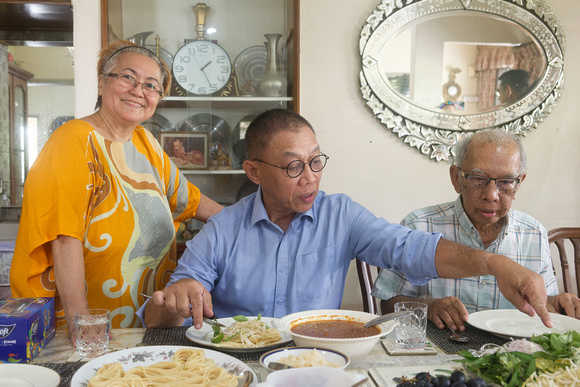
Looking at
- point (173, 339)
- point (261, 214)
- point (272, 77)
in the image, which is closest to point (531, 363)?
point (173, 339)

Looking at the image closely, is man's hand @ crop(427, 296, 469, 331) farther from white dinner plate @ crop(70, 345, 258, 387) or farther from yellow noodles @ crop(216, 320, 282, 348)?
white dinner plate @ crop(70, 345, 258, 387)

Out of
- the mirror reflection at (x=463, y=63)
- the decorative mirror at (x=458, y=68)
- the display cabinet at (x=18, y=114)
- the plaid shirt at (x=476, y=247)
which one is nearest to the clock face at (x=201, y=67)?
the decorative mirror at (x=458, y=68)

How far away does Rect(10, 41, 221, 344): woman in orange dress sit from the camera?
169cm

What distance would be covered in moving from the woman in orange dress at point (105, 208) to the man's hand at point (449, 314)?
1058 millimetres

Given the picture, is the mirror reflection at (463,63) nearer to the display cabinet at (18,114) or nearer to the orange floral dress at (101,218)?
the orange floral dress at (101,218)

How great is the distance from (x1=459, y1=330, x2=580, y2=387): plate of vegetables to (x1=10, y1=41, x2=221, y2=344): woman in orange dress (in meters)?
1.23

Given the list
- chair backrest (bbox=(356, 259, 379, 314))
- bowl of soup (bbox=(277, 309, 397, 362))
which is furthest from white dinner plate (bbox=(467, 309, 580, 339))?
chair backrest (bbox=(356, 259, 379, 314))

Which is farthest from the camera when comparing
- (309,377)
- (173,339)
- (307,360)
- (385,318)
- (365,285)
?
(365,285)

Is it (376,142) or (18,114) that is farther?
(18,114)

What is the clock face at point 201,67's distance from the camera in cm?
298

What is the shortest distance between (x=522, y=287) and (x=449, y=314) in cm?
29

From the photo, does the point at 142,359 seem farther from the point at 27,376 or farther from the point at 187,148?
the point at 187,148

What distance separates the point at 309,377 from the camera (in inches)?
36.9

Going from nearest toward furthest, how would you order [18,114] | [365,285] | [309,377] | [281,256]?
1. [309,377]
2. [281,256]
3. [365,285]
4. [18,114]
